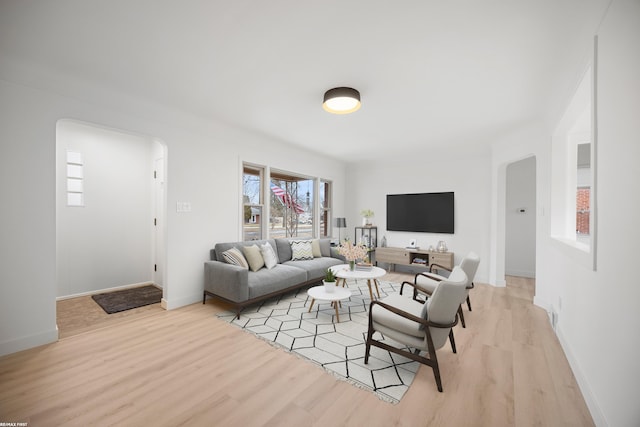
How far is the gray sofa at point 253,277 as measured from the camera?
10.6 ft

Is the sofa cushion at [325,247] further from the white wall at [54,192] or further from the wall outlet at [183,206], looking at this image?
the wall outlet at [183,206]

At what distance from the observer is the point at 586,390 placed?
1830 mm

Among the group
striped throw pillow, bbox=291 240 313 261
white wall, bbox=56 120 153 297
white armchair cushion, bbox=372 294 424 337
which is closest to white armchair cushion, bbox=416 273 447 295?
white armchair cushion, bbox=372 294 424 337

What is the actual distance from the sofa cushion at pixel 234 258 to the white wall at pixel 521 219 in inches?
221

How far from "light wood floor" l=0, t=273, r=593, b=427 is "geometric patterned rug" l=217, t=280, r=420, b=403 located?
0.11 m

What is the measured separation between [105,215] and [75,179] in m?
0.67

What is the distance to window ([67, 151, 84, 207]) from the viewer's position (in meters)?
3.95

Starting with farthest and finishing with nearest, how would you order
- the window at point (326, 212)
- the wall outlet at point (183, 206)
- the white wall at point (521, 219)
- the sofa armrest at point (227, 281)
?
the window at point (326, 212), the white wall at point (521, 219), the wall outlet at point (183, 206), the sofa armrest at point (227, 281)

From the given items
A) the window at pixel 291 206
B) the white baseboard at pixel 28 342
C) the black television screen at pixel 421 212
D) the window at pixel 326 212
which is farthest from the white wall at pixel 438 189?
the white baseboard at pixel 28 342

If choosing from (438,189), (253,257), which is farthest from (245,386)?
(438,189)

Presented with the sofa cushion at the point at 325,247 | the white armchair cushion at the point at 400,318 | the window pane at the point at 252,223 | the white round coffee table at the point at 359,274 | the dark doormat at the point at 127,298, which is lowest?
the dark doormat at the point at 127,298

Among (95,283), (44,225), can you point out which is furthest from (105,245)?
(44,225)

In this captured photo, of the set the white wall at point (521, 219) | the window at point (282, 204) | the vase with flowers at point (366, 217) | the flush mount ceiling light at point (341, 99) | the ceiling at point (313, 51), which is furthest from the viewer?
the vase with flowers at point (366, 217)

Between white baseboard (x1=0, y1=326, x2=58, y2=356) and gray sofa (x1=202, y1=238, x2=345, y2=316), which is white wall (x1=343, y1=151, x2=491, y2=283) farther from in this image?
white baseboard (x1=0, y1=326, x2=58, y2=356)
